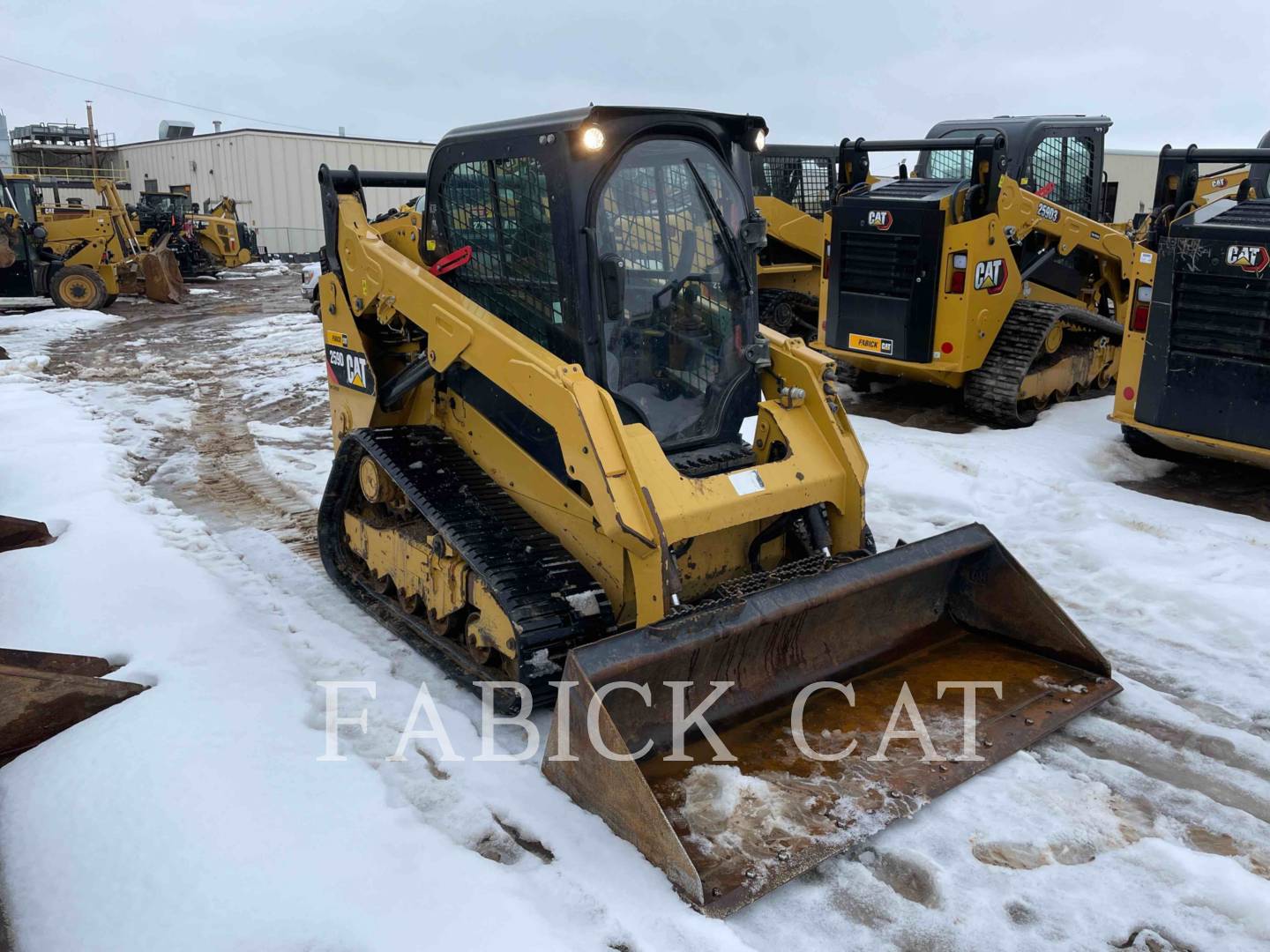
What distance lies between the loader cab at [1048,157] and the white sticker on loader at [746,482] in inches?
229

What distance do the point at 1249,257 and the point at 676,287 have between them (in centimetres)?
414

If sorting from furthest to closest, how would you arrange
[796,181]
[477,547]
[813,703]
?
[796,181]
[477,547]
[813,703]

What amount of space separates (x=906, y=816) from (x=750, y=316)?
2.20m

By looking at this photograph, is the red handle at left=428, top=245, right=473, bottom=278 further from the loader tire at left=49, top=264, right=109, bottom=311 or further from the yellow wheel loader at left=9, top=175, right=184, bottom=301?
the yellow wheel loader at left=9, top=175, right=184, bottom=301

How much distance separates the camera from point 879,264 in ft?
27.3

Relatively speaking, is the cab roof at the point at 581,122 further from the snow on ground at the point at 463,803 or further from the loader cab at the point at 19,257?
the loader cab at the point at 19,257

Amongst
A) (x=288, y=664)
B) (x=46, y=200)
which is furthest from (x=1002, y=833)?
(x=46, y=200)

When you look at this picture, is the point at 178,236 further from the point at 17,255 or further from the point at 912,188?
the point at 912,188

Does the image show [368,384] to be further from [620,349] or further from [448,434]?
[620,349]

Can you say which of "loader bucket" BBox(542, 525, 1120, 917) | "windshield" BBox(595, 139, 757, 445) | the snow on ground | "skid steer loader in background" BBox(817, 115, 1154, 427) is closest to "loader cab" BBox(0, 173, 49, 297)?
the snow on ground

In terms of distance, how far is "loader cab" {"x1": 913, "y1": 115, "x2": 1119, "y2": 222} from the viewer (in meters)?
8.51

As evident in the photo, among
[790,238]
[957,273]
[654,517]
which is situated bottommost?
[654,517]

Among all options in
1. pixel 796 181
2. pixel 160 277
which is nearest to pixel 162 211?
pixel 160 277

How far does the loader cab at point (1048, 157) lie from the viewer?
335 inches
